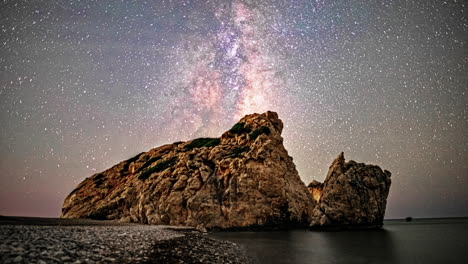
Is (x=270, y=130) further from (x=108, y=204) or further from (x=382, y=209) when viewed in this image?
(x=108, y=204)

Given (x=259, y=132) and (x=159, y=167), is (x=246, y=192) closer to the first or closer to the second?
(x=259, y=132)

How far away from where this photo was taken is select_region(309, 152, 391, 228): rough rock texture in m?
59.6

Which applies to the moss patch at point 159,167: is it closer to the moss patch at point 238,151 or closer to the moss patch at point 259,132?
the moss patch at point 238,151

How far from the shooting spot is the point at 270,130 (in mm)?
73875

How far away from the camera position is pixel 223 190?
6341 centimetres

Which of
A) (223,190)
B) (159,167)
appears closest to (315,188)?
(223,190)

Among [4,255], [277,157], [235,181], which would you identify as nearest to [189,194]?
[235,181]

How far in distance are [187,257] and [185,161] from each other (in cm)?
5867

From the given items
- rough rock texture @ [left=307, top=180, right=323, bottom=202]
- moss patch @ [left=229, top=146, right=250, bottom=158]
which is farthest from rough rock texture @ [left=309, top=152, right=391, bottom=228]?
rough rock texture @ [left=307, top=180, right=323, bottom=202]

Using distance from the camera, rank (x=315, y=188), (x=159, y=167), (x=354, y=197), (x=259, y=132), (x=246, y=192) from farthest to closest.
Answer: (x=315, y=188) < (x=159, y=167) < (x=259, y=132) < (x=354, y=197) < (x=246, y=192)

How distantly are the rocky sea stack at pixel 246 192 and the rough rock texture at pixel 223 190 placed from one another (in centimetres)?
21

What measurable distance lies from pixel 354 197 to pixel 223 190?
3061 centimetres

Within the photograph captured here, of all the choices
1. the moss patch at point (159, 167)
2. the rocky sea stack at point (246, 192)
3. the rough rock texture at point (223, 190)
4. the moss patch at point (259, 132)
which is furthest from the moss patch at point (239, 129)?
the moss patch at point (159, 167)

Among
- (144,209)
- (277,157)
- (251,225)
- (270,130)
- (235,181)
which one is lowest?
(251,225)
